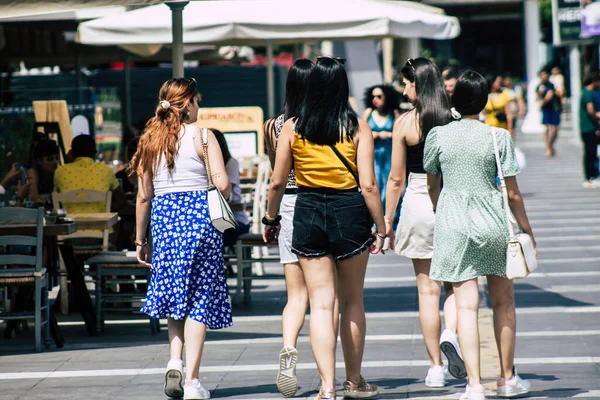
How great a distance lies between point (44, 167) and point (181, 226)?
4.81m

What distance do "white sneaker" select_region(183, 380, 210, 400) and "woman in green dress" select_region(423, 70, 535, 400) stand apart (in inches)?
55.7

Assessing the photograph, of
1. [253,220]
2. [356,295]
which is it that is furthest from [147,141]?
[253,220]

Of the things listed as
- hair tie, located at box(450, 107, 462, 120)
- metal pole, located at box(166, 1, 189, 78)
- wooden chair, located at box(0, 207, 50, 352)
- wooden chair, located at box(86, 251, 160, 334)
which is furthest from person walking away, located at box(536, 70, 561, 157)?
hair tie, located at box(450, 107, 462, 120)

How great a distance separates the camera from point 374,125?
512 inches

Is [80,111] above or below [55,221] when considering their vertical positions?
above

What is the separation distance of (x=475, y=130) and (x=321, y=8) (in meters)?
5.59

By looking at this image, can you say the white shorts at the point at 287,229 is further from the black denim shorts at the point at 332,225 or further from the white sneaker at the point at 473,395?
the white sneaker at the point at 473,395

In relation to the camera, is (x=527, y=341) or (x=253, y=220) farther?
(x=253, y=220)

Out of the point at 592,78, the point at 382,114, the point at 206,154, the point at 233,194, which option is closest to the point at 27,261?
the point at 206,154

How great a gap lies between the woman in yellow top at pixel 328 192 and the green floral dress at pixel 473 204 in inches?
15.4

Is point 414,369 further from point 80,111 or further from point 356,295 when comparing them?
point 80,111

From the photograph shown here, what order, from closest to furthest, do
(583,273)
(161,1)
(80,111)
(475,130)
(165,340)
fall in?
(475,130), (161,1), (165,340), (583,273), (80,111)

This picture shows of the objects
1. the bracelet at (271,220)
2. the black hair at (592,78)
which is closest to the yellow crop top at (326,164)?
the bracelet at (271,220)

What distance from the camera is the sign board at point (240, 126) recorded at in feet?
47.0
